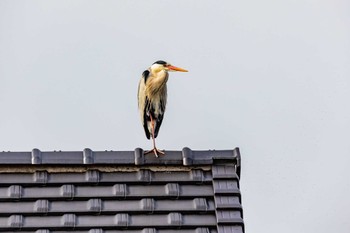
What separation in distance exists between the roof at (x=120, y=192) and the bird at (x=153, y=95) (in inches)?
140

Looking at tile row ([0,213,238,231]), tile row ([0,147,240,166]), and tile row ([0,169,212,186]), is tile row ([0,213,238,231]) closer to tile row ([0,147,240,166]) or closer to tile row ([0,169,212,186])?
tile row ([0,169,212,186])

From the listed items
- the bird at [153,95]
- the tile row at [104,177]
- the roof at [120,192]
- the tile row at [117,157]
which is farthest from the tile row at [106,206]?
the bird at [153,95]

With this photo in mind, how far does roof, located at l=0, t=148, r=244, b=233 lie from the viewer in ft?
24.7

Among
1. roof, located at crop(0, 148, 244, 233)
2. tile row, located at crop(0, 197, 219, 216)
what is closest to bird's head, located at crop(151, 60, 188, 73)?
roof, located at crop(0, 148, 244, 233)

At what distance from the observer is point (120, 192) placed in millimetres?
7789

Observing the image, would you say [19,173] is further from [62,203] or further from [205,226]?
[205,226]

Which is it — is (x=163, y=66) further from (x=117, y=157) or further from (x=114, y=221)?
(x=114, y=221)

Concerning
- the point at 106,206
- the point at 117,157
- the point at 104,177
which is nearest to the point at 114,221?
the point at 106,206

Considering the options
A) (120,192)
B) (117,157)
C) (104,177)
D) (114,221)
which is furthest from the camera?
(117,157)

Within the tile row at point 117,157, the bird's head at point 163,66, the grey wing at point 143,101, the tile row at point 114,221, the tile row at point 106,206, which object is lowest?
→ the tile row at point 114,221

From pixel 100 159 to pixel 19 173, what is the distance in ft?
1.97

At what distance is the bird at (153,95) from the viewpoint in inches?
462

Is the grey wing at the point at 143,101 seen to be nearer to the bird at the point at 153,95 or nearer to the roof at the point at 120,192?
the bird at the point at 153,95

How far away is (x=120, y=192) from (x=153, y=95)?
161 inches
